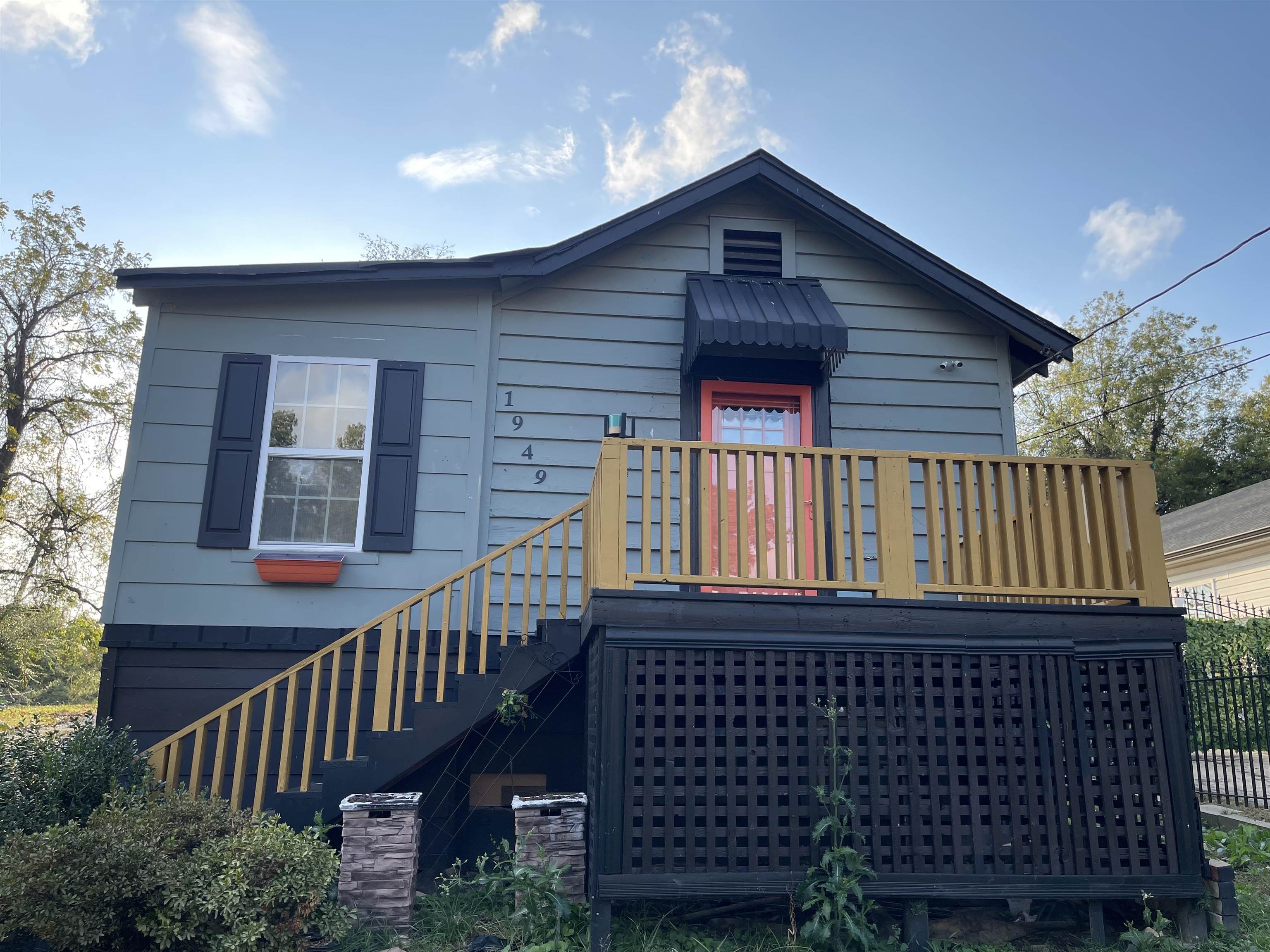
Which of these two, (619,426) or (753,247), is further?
(753,247)

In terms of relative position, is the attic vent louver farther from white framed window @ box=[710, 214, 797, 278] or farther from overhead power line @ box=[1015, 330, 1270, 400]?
overhead power line @ box=[1015, 330, 1270, 400]

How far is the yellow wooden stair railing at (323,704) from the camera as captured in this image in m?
4.81

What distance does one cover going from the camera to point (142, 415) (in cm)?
602

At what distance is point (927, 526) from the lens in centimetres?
466

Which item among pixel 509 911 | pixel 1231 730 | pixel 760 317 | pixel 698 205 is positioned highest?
pixel 698 205

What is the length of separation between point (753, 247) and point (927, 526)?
331 centimetres

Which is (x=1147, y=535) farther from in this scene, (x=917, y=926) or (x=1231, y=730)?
(x=1231, y=730)

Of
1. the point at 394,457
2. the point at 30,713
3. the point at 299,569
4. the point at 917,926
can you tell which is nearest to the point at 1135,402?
the point at 394,457

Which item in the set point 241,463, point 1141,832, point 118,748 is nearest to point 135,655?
point 118,748

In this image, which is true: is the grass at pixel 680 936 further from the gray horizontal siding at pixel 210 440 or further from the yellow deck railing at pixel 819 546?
the gray horizontal siding at pixel 210 440

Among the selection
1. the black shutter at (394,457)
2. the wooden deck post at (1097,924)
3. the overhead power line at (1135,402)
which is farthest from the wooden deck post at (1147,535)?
the overhead power line at (1135,402)

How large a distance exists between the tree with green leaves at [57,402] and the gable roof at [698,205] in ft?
38.8

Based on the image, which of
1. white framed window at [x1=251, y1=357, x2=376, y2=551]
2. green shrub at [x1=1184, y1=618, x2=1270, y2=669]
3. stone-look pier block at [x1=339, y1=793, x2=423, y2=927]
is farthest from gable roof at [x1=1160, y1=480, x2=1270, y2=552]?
stone-look pier block at [x1=339, y1=793, x2=423, y2=927]

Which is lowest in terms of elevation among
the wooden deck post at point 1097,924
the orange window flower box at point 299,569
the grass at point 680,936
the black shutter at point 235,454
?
the grass at point 680,936
